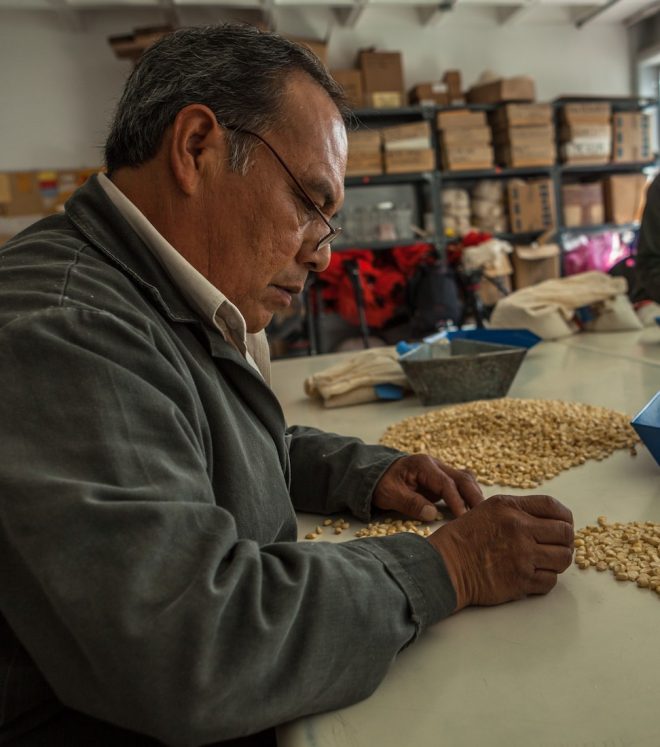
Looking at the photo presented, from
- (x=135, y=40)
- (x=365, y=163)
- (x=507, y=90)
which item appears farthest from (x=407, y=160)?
(x=135, y=40)

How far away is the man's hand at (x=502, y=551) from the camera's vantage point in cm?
73

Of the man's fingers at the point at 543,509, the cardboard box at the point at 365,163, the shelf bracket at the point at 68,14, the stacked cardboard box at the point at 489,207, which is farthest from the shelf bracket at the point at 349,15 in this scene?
the man's fingers at the point at 543,509

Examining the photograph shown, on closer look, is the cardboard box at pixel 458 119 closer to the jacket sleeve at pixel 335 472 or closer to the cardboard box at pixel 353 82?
the cardboard box at pixel 353 82

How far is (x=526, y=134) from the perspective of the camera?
5945 millimetres

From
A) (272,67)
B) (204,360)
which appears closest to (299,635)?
(204,360)

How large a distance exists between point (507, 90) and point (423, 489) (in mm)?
5769

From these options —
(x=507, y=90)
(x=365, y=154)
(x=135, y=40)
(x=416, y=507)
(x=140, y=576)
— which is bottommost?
(x=416, y=507)

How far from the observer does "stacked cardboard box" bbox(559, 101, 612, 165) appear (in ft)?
20.1

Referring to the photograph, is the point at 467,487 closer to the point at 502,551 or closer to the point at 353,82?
the point at 502,551

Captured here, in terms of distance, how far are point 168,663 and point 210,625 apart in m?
0.04

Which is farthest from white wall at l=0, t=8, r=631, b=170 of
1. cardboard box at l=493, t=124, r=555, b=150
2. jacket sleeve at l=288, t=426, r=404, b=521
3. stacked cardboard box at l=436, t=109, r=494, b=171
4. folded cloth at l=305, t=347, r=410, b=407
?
jacket sleeve at l=288, t=426, r=404, b=521

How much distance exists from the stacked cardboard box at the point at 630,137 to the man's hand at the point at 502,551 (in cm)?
660

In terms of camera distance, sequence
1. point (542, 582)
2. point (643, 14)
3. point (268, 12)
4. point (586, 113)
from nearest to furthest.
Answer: point (542, 582) < point (268, 12) < point (586, 113) < point (643, 14)

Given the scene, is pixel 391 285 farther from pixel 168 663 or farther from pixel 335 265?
pixel 168 663
